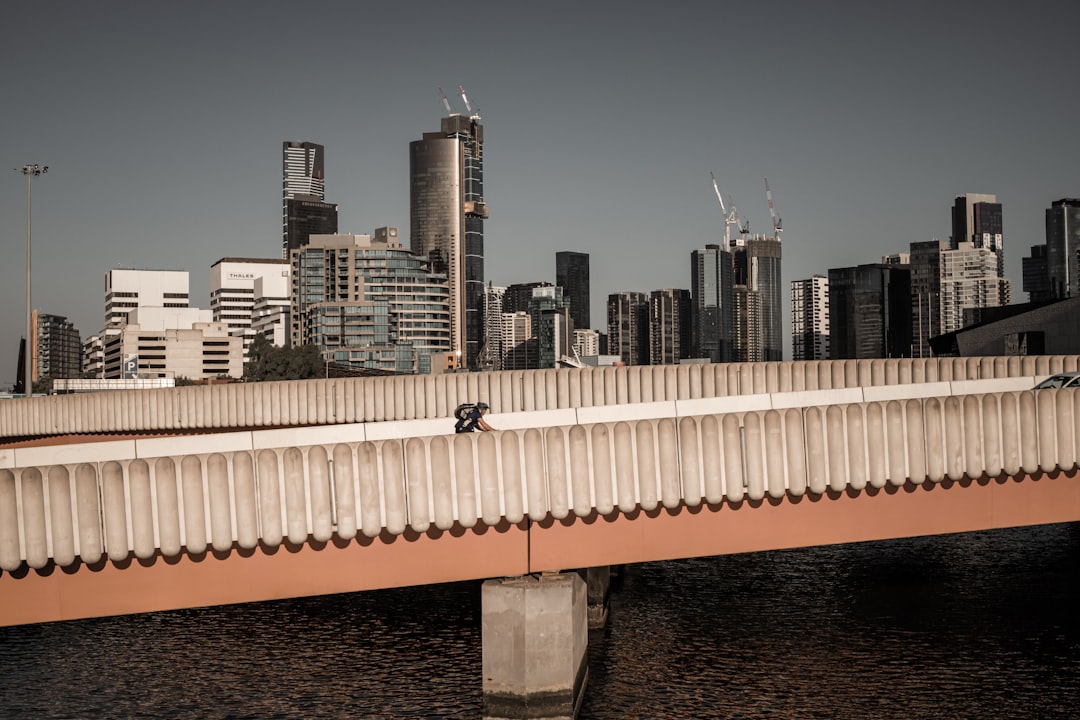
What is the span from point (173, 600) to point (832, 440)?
35.2ft

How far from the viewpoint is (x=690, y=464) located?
1677cm

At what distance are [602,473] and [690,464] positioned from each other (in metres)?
1.46

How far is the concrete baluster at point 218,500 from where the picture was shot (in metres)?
15.4

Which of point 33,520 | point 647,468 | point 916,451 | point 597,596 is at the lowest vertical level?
point 597,596

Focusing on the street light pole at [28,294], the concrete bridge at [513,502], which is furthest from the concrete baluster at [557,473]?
the street light pole at [28,294]

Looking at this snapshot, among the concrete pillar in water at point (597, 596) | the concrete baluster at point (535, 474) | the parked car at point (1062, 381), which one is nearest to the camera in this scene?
the concrete baluster at point (535, 474)

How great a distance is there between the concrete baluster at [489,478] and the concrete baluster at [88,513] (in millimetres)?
5709

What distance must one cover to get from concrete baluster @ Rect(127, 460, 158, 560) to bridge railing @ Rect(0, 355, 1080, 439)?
21.8 m

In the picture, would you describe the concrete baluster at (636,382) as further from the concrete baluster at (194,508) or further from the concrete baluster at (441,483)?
the concrete baluster at (194,508)

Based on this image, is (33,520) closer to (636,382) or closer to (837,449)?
(837,449)

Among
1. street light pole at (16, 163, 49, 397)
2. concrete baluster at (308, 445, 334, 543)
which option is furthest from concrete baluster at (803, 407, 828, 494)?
street light pole at (16, 163, 49, 397)

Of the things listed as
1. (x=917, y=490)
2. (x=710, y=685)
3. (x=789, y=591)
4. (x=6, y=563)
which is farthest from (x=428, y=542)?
(x=789, y=591)

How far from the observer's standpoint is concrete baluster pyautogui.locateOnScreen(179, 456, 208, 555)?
1540cm

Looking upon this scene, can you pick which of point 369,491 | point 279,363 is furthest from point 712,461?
point 279,363
